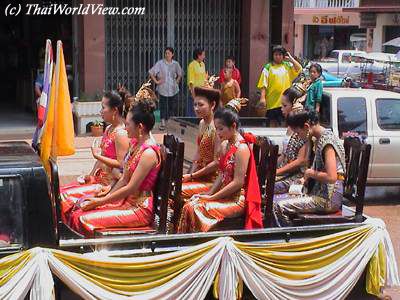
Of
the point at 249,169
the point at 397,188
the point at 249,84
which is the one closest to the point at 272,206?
the point at 249,169

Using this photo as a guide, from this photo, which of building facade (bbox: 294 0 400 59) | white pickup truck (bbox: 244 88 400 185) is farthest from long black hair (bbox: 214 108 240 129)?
building facade (bbox: 294 0 400 59)

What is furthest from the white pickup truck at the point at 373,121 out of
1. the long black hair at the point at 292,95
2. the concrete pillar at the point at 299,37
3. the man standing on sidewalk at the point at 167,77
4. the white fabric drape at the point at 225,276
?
the concrete pillar at the point at 299,37

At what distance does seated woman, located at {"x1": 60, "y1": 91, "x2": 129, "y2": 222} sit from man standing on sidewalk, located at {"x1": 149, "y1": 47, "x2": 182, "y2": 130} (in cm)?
874

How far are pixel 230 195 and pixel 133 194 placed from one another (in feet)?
2.44

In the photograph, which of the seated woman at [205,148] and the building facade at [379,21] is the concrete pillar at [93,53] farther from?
the building facade at [379,21]

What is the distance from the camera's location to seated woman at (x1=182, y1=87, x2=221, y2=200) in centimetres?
646

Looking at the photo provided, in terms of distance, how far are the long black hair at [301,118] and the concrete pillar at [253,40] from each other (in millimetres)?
10168

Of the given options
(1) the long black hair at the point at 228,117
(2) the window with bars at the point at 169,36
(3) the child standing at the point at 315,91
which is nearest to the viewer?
(1) the long black hair at the point at 228,117

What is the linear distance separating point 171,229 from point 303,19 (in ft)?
137

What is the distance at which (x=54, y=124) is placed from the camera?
17.3 feet

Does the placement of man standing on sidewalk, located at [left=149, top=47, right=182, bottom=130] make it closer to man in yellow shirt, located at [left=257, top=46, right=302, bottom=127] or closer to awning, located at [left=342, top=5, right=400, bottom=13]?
man in yellow shirt, located at [left=257, top=46, right=302, bottom=127]

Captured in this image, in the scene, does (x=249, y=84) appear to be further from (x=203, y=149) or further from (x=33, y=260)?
(x=33, y=260)

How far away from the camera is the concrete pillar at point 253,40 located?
1609cm

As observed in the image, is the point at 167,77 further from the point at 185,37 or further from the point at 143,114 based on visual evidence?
the point at 143,114
